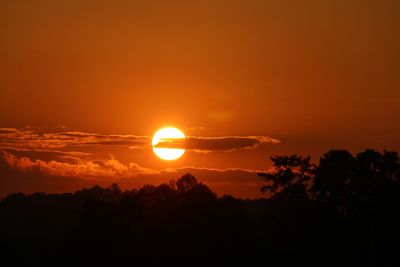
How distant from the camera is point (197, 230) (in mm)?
89500

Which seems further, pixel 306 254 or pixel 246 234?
pixel 246 234

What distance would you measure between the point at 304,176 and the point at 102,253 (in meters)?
25.9

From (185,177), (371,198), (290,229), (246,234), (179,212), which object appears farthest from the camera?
(185,177)

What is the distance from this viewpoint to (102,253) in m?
87.2

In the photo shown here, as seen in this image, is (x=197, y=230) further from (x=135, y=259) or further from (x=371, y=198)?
(x=371, y=198)

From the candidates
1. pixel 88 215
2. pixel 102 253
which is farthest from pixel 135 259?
pixel 88 215

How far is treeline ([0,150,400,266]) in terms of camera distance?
245ft

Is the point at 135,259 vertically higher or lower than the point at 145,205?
lower

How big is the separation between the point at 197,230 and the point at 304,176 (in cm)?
1462

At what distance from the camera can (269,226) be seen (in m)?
86.6

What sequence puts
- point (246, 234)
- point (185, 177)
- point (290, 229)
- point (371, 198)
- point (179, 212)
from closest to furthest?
point (371, 198) → point (290, 229) → point (246, 234) → point (179, 212) → point (185, 177)

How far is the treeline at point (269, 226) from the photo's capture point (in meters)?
74.7

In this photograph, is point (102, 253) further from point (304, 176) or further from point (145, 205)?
point (304, 176)

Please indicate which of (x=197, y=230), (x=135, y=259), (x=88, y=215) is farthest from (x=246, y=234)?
(x=88, y=215)
